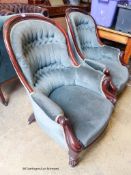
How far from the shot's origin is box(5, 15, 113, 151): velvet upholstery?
120 cm

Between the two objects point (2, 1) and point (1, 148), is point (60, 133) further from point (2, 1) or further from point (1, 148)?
point (2, 1)

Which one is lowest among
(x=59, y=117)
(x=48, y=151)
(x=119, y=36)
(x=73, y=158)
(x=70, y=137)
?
(x=48, y=151)

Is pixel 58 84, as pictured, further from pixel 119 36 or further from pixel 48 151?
pixel 119 36

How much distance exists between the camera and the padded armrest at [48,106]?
1.12 m

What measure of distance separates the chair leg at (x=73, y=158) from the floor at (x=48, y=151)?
0.14 ft

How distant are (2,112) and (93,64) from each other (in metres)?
0.99

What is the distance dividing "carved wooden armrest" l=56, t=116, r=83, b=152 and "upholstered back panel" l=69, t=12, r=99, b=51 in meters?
1.16

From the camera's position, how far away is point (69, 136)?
3.64ft

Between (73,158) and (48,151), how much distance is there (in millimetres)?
271

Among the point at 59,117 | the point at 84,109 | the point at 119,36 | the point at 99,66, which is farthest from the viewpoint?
the point at 119,36

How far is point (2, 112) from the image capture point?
1775 millimetres

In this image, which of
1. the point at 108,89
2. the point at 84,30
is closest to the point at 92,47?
the point at 84,30

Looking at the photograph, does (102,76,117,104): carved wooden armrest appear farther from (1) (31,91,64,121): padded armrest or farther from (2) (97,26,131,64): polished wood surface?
(2) (97,26,131,64): polished wood surface

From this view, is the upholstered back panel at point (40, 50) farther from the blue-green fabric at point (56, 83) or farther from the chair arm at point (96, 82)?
the chair arm at point (96, 82)
